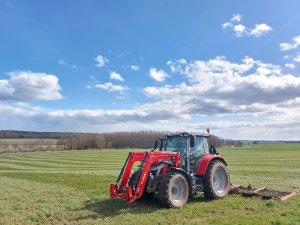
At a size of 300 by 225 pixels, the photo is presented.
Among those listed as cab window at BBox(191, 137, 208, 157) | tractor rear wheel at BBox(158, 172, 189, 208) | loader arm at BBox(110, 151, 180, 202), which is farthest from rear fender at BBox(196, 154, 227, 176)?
tractor rear wheel at BBox(158, 172, 189, 208)

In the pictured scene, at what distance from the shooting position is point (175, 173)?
449 inches

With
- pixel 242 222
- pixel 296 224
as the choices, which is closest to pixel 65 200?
pixel 242 222

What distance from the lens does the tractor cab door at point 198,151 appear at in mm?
12867

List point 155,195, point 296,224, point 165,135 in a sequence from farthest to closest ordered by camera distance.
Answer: point 165,135
point 155,195
point 296,224

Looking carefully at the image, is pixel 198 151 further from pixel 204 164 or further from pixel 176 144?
pixel 176 144

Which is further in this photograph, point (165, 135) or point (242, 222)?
point (165, 135)

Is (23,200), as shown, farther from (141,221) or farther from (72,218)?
(141,221)

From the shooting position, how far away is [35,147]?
289ft

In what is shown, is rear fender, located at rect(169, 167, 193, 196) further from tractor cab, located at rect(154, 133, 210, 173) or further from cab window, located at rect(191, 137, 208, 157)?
cab window, located at rect(191, 137, 208, 157)

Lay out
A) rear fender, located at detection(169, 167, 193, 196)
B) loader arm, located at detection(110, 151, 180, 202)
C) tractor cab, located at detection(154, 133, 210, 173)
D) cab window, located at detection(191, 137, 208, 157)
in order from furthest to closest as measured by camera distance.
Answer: cab window, located at detection(191, 137, 208, 157) → tractor cab, located at detection(154, 133, 210, 173) → rear fender, located at detection(169, 167, 193, 196) → loader arm, located at detection(110, 151, 180, 202)

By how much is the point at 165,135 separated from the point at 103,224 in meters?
4.95

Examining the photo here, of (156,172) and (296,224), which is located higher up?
(156,172)

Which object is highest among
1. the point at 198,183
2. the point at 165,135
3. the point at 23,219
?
the point at 165,135

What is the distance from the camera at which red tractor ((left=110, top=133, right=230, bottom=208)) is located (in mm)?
11070
